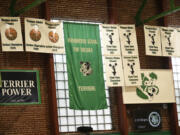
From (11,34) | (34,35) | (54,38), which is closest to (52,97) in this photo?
(54,38)

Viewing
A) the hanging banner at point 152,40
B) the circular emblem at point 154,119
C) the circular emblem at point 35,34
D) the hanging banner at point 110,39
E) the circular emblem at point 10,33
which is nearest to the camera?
the circular emblem at point 10,33

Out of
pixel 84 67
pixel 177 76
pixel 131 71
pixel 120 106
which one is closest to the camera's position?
pixel 84 67

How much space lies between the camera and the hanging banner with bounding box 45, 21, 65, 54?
2431 cm

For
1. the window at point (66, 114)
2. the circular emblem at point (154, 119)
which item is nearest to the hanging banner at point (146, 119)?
the circular emblem at point (154, 119)

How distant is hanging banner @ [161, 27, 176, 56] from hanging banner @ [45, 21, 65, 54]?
6391 millimetres

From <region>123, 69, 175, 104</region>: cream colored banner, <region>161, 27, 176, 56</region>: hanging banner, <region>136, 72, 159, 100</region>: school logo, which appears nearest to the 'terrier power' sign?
<region>123, 69, 175, 104</region>: cream colored banner

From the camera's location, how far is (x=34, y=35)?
2391 cm

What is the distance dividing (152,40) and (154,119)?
480cm

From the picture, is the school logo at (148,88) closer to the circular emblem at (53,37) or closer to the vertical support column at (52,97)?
the vertical support column at (52,97)

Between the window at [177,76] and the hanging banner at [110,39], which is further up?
the hanging banner at [110,39]

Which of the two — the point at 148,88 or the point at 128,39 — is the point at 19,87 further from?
the point at 148,88

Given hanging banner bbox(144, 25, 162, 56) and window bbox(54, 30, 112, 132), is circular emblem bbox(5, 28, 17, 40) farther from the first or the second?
hanging banner bbox(144, 25, 162, 56)

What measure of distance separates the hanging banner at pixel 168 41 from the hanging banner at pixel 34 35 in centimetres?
750

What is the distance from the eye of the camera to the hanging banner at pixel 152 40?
2661 cm
